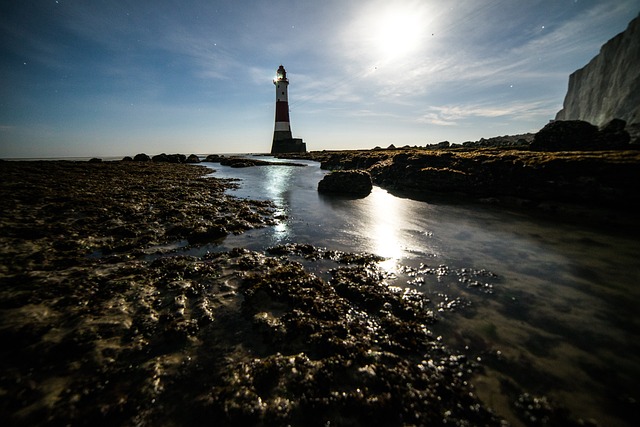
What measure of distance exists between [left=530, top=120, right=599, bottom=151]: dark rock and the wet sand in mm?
22354

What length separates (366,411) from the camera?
8.86ft

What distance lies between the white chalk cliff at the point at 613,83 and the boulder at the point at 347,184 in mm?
76836

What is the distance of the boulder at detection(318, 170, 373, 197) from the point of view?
1818 cm

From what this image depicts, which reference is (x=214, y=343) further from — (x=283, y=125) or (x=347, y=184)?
(x=283, y=125)

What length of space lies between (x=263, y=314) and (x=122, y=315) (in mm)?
2450

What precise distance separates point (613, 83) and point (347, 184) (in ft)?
365

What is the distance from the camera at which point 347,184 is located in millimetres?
18328

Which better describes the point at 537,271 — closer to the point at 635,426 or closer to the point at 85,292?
the point at 635,426

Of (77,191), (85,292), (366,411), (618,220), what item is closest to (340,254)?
(366,411)

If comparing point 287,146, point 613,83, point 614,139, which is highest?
point 613,83

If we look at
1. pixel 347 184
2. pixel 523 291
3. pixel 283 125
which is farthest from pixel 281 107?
pixel 523 291

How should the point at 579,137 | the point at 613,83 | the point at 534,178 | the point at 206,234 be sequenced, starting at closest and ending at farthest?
the point at 206,234, the point at 534,178, the point at 579,137, the point at 613,83

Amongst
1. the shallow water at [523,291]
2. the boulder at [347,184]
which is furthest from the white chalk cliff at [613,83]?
the shallow water at [523,291]

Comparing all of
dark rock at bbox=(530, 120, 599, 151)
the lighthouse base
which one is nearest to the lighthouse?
the lighthouse base
